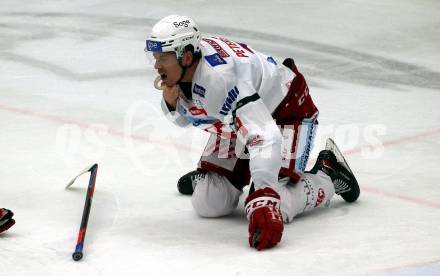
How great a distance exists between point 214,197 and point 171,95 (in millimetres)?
493

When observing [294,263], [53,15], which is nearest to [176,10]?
[53,15]

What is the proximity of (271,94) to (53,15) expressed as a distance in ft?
17.5

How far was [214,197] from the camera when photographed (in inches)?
169

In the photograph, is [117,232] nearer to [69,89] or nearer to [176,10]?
[69,89]

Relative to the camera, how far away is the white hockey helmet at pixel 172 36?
12.8ft

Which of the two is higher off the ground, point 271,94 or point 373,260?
point 271,94

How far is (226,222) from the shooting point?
14.0ft

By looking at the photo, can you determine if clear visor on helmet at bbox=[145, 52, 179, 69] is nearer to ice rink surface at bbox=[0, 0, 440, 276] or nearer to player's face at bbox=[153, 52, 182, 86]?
player's face at bbox=[153, 52, 182, 86]

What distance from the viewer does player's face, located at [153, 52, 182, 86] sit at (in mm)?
3963

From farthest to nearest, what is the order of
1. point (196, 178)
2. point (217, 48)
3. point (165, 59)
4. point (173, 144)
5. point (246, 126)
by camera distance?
point (173, 144) < point (196, 178) < point (217, 48) < point (165, 59) < point (246, 126)

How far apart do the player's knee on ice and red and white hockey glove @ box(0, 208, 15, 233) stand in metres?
0.82

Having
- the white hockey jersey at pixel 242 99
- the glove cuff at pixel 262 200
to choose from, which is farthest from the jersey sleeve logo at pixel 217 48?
the glove cuff at pixel 262 200

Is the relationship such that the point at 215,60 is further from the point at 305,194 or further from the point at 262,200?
the point at 305,194

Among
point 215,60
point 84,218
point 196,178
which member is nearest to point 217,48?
point 215,60
